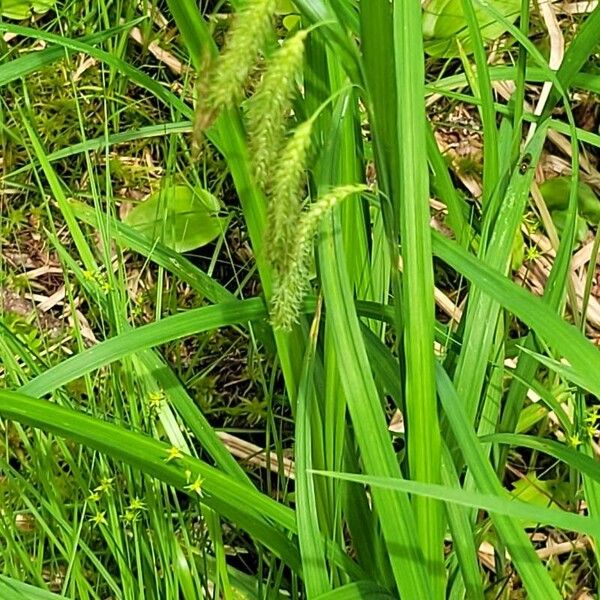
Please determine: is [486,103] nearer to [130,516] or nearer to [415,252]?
[415,252]

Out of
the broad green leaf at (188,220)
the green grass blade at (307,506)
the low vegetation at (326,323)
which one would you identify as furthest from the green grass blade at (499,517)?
the broad green leaf at (188,220)

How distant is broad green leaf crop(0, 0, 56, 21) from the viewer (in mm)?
1491

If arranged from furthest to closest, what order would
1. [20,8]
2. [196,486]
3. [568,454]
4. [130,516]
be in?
1. [20,8]
2. [130,516]
3. [196,486]
4. [568,454]

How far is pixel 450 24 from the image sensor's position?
139cm

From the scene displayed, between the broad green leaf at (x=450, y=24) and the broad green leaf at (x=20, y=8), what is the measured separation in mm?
624

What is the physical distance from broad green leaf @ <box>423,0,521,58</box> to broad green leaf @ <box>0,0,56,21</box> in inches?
24.6

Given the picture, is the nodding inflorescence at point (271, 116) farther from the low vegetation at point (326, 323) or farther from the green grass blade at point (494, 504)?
the green grass blade at point (494, 504)

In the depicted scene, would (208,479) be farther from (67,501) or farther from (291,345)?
(67,501)

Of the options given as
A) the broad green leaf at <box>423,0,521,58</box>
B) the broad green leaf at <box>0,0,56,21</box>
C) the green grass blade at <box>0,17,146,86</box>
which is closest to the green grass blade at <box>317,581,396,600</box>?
the green grass blade at <box>0,17,146,86</box>

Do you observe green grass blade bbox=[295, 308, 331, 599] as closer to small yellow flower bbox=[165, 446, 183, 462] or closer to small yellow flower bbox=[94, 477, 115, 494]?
small yellow flower bbox=[165, 446, 183, 462]

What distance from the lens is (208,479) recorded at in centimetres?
79

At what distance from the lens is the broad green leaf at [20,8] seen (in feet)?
4.89

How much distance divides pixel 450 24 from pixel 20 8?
0.73 meters

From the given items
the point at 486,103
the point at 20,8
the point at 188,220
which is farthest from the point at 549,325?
the point at 20,8
